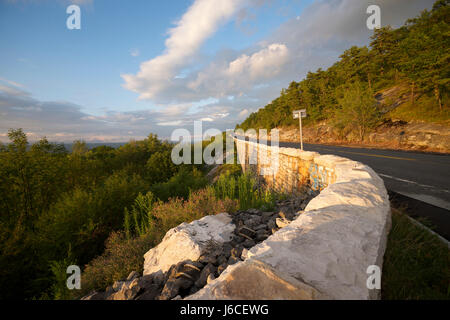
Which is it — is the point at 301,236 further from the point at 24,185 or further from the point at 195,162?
the point at 195,162

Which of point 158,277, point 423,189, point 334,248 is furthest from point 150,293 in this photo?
point 423,189

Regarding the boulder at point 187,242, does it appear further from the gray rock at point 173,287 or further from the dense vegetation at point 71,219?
the gray rock at point 173,287

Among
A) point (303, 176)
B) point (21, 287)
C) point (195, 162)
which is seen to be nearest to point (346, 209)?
point (303, 176)

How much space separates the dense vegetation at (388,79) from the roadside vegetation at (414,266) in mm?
18309

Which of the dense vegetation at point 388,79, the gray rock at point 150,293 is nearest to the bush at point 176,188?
the gray rock at point 150,293

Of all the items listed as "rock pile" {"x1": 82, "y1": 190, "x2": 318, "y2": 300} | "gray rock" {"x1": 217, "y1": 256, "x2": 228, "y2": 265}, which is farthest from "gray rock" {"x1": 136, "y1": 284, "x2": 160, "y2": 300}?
"gray rock" {"x1": 217, "y1": 256, "x2": 228, "y2": 265}

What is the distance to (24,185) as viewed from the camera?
643 cm

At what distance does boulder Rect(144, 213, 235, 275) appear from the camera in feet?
8.54

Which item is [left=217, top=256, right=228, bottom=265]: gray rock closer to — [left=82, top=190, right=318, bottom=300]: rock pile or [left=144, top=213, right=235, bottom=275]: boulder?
[left=82, top=190, right=318, bottom=300]: rock pile

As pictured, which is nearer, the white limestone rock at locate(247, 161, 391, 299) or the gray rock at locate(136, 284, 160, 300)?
the white limestone rock at locate(247, 161, 391, 299)

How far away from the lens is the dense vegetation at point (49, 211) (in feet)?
10.8

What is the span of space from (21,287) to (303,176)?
24.3ft

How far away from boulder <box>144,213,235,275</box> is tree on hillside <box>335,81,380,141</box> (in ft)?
73.2

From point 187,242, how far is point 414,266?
2.90 metres
